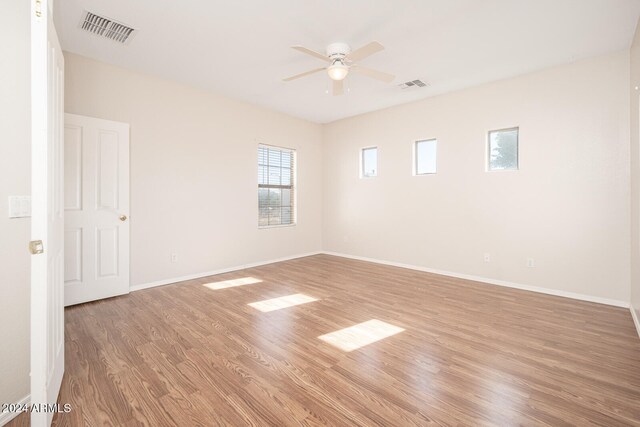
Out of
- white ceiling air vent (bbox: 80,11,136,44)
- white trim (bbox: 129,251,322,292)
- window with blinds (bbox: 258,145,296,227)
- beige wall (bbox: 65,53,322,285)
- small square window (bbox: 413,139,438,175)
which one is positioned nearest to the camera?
white ceiling air vent (bbox: 80,11,136,44)

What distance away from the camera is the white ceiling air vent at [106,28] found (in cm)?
280

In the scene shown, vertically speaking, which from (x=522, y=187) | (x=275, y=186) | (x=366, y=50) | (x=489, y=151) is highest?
(x=366, y=50)

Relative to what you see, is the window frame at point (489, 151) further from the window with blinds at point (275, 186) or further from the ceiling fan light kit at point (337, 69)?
the window with blinds at point (275, 186)

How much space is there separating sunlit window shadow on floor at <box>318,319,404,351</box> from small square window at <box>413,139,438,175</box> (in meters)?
3.16

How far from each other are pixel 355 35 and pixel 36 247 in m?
3.11

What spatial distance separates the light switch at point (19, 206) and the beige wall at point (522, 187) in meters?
4.90

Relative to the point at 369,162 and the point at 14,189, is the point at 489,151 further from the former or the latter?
the point at 14,189

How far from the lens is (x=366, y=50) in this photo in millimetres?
2744

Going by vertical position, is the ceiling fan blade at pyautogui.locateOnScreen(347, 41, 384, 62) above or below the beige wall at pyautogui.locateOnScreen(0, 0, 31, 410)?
above

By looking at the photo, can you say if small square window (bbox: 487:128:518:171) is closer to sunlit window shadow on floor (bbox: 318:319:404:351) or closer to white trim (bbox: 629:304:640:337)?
white trim (bbox: 629:304:640:337)

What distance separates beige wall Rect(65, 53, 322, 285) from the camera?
3.76 metres

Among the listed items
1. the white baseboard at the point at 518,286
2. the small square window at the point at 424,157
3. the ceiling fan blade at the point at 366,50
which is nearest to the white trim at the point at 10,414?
the ceiling fan blade at the point at 366,50

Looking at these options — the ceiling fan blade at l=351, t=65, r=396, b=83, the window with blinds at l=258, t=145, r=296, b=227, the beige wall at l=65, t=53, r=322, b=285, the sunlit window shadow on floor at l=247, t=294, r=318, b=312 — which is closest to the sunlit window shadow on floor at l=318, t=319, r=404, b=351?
the sunlit window shadow on floor at l=247, t=294, r=318, b=312

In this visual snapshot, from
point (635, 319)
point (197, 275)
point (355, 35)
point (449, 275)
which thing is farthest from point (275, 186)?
point (635, 319)
